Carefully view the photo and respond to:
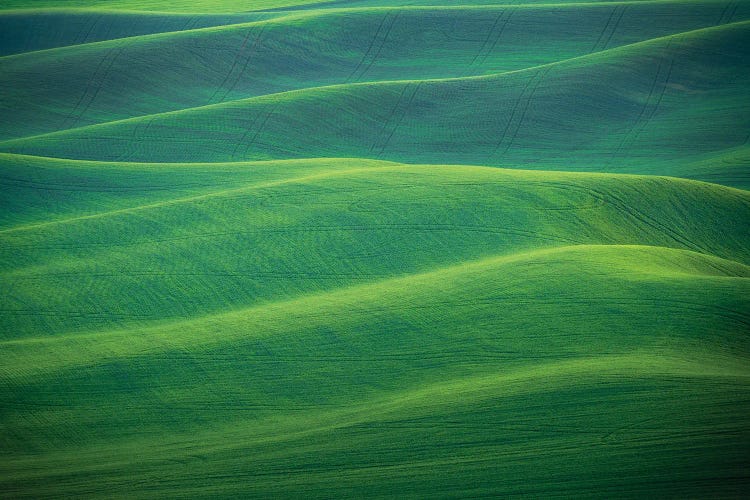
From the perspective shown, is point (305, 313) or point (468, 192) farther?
point (468, 192)

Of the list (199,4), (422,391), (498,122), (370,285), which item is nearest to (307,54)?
(498,122)

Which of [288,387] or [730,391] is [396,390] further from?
[730,391]

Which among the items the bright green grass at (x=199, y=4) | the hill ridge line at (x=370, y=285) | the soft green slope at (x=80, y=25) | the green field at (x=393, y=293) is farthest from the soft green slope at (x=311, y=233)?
the bright green grass at (x=199, y=4)

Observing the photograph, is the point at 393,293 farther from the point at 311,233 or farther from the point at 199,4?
the point at 199,4

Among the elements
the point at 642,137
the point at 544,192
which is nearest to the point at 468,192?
the point at 544,192

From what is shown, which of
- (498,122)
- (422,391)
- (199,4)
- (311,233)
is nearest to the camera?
(422,391)

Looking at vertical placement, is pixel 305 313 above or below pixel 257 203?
below

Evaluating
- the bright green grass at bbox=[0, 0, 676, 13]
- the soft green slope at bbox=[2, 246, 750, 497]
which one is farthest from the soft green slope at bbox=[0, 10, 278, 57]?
the soft green slope at bbox=[2, 246, 750, 497]
